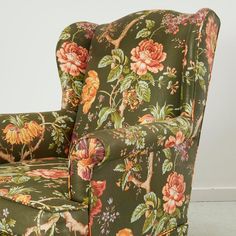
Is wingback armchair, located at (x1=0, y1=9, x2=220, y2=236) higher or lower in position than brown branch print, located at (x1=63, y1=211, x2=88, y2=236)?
higher

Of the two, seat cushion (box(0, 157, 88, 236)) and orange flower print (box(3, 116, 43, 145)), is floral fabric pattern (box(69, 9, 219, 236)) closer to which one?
seat cushion (box(0, 157, 88, 236))

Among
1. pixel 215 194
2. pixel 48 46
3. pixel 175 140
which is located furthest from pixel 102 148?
pixel 215 194

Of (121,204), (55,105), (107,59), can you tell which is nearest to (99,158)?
(121,204)

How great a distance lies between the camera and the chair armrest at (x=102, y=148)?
1512 millimetres

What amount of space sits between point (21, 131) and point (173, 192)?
25.8 inches

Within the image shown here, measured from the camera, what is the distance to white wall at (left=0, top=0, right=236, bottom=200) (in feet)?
9.05

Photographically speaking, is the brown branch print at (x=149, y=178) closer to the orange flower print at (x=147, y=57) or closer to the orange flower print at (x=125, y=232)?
the orange flower print at (x=125, y=232)

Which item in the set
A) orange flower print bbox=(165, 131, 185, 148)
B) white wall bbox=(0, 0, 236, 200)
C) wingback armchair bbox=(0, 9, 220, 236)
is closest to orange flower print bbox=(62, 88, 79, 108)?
wingback armchair bbox=(0, 9, 220, 236)

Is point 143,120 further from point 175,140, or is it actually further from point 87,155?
point 87,155

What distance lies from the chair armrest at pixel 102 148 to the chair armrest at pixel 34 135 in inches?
21.5

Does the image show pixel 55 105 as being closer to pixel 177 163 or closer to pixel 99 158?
pixel 177 163

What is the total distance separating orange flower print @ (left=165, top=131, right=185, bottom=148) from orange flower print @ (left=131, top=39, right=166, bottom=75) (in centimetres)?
35

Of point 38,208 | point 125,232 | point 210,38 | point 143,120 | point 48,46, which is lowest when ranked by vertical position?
point 125,232

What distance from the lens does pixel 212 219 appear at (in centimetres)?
262
